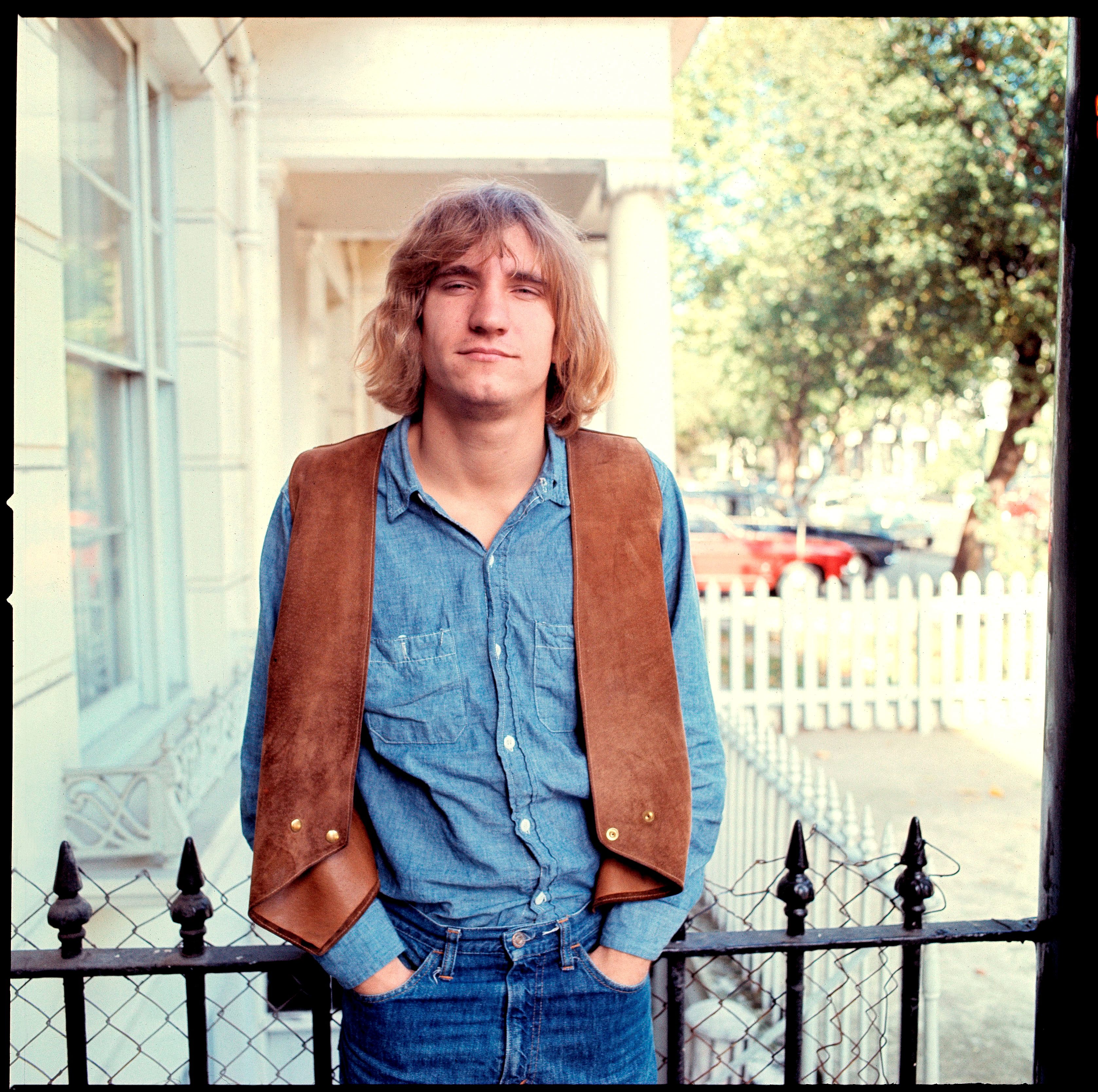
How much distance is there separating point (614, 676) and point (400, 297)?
68 centimetres

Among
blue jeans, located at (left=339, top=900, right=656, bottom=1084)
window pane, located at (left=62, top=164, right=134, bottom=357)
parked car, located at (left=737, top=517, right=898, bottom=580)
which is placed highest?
window pane, located at (left=62, top=164, right=134, bottom=357)

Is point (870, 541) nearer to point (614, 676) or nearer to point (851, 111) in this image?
point (851, 111)

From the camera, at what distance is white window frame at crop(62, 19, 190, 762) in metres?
3.68

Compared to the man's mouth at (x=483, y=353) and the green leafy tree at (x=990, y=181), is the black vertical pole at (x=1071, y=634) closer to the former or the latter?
the man's mouth at (x=483, y=353)

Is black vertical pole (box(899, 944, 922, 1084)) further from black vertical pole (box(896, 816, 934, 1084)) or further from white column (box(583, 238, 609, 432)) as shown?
white column (box(583, 238, 609, 432))

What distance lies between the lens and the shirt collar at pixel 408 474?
1.40 m

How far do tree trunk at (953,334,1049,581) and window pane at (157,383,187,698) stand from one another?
27.9 feet

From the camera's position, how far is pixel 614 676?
54.8 inches

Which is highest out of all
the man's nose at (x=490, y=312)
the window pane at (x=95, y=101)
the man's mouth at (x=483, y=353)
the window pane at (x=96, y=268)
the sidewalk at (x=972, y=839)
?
the window pane at (x=95, y=101)

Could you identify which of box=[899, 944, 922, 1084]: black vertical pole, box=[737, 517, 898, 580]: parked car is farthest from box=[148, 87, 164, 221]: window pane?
box=[737, 517, 898, 580]: parked car

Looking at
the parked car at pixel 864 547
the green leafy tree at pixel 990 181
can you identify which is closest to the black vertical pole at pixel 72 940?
the green leafy tree at pixel 990 181

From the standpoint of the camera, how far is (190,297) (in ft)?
13.6

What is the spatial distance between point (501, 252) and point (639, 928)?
101cm
